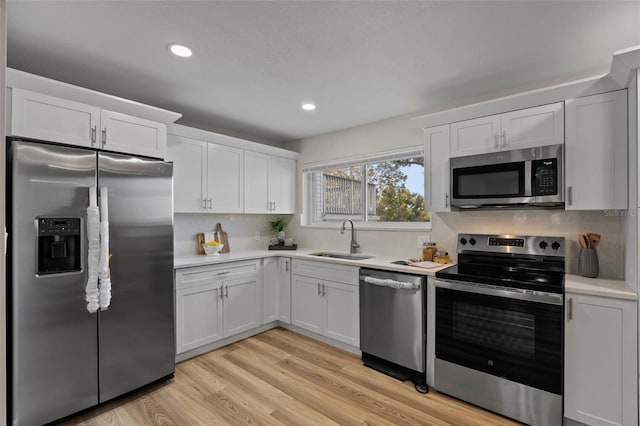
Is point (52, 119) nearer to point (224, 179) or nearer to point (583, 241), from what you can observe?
point (224, 179)

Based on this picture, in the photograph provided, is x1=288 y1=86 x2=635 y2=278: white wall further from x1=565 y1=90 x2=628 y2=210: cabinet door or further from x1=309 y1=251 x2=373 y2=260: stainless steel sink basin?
x1=565 y1=90 x2=628 y2=210: cabinet door

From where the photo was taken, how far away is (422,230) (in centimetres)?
324

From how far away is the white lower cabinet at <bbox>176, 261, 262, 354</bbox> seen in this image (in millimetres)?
2857

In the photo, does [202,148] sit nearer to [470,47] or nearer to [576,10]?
[470,47]

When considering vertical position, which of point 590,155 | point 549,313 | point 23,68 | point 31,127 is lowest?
point 549,313

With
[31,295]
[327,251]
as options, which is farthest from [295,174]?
[31,295]

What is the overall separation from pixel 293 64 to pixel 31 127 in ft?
5.60

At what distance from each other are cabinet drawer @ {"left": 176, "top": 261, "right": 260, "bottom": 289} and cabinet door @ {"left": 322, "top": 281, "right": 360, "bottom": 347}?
0.84 metres

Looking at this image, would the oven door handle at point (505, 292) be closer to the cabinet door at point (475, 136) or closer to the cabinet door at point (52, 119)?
the cabinet door at point (475, 136)

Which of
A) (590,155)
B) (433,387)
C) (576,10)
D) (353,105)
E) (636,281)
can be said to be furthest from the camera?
(353,105)

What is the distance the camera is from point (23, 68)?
7.52ft

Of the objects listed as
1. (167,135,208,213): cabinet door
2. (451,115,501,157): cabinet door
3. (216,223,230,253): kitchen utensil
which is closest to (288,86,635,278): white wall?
(451,115,501,157): cabinet door

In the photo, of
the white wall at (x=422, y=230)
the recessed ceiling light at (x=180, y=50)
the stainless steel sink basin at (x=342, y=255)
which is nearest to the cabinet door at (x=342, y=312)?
the stainless steel sink basin at (x=342, y=255)

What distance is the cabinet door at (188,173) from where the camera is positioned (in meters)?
3.11
